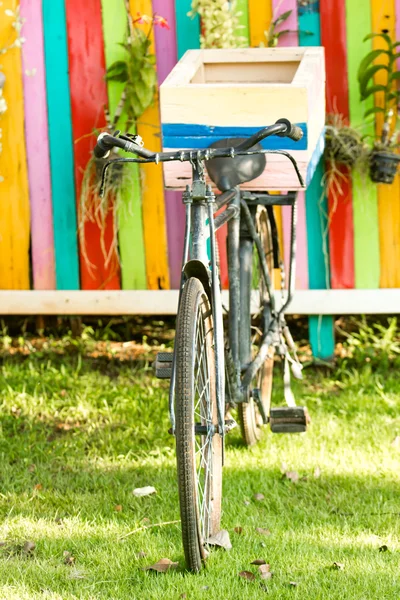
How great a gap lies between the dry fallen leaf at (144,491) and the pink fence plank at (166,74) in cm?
162

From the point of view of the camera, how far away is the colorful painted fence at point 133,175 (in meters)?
4.63

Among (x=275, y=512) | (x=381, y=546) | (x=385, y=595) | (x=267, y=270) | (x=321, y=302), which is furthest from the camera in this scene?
(x=321, y=302)

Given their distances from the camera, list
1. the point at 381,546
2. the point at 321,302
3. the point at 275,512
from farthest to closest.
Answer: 1. the point at 321,302
2. the point at 275,512
3. the point at 381,546

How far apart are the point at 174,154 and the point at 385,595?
144 cm

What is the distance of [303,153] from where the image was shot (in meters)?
3.40

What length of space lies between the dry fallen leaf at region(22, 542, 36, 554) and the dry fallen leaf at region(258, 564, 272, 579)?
0.77m

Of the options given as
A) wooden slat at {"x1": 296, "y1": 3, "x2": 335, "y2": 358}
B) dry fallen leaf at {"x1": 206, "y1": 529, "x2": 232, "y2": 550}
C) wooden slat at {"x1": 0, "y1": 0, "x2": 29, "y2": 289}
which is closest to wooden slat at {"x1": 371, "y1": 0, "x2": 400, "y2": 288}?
wooden slat at {"x1": 296, "y1": 3, "x2": 335, "y2": 358}

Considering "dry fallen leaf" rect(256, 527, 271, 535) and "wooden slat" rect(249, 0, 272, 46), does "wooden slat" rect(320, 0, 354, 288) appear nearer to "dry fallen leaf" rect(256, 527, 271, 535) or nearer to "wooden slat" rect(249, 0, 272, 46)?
"wooden slat" rect(249, 0, 272, 46)

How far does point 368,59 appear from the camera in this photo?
4469 mm

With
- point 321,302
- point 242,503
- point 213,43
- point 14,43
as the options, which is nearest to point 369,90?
point 213,43

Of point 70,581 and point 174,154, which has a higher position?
point 174,154

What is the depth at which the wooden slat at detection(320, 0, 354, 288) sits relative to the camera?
4594mm

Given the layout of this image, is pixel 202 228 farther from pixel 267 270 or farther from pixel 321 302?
pixel 321 302

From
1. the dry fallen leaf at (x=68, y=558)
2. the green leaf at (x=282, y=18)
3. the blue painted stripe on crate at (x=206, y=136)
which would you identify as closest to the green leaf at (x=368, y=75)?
the green leaf at (x=282, y=18)
